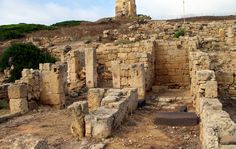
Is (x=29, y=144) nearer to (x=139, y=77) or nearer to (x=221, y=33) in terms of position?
(x=139, y=77)

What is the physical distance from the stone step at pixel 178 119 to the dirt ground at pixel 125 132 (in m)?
0.19

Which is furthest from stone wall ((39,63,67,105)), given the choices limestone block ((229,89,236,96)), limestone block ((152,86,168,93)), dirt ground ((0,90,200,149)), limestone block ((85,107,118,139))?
limestone block ((229,89,236,96))

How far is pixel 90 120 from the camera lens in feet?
30.4

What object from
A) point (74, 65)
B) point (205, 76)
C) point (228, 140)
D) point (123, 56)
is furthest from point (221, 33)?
point (228, 140)

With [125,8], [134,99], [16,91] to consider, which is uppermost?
[125,8]

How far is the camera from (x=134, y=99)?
12469 mm

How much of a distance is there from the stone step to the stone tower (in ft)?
112

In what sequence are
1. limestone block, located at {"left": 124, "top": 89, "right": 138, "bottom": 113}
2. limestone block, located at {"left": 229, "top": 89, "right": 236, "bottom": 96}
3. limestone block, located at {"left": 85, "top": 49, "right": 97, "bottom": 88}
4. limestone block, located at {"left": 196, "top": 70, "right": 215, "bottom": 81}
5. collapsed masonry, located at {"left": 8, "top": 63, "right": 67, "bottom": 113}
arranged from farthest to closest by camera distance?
limestone block, located at {"left": 85, "top": 49, "right": 97, "bottom": 88}
collapsed masonry, located at {"left": 8, "top": 63, "right": 67, "bottom": 113}
limestone block, located at {"left": 229, "top": 89, "right": 236, "bottom": 96}
limestone block, located at {"left": 124, "top": 89, "right": 138, "bottom": 113}
limestone block, located at {"left": 196, "top": 70, "right": 215, "bottom": 81}

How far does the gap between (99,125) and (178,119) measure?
2.35m

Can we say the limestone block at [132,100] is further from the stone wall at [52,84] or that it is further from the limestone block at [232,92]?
the stone wall at [52,84]

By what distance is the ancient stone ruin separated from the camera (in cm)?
884

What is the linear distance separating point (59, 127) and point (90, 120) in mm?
2009

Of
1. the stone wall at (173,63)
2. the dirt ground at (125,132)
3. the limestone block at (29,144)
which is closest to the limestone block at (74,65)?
the stone wall at (173,63)

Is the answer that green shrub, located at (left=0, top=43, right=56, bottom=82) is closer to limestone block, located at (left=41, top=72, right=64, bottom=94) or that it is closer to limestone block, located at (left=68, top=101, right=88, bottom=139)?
limestone block, located at (left=41, top=72, right=64, bottom=94)
